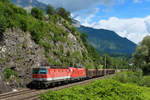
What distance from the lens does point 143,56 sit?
54750mm

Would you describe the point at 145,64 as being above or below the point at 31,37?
below

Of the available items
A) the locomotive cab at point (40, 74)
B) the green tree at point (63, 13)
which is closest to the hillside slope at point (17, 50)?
the locomotive cab at point (40, 74)

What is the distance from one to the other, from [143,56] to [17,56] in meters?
39.3

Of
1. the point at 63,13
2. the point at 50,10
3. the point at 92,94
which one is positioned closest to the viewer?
the point at 92,94

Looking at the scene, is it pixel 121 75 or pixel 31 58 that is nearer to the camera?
pixel 31 58

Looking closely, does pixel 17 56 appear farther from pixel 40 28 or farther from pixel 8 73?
pixel 40 28

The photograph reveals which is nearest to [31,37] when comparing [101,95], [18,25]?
[18,25]

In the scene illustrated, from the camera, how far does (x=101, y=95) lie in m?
11.0

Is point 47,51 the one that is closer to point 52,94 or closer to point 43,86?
point 43,86

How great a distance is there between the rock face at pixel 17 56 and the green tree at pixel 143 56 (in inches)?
1267

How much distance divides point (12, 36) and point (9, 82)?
27.8 feet

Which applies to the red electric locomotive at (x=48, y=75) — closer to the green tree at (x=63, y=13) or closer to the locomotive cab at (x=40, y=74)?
the locomotive cab at (x=40, y=74)

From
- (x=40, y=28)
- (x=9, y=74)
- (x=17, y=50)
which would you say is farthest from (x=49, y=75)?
(x=40, y=28)

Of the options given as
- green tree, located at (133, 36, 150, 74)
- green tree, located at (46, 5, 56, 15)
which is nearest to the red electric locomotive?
green tree, located at (133, 36, 150, 74)
